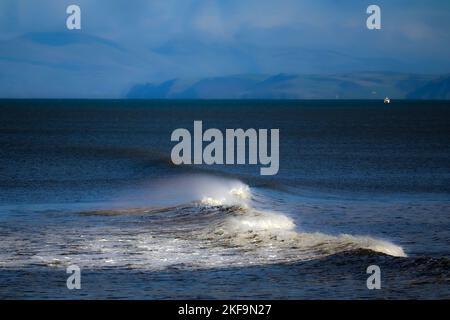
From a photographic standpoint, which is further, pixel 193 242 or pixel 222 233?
pixel 222 233

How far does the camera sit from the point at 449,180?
49.7 metres

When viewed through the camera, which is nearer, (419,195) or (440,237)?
(440,237)

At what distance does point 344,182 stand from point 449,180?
20.4 feet

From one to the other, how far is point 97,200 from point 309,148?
2050 inches

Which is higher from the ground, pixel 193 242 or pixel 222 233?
pixel 222 233

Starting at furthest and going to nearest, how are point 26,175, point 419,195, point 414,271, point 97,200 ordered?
point 26,175
point 419,195
point 97,200
point 414,271

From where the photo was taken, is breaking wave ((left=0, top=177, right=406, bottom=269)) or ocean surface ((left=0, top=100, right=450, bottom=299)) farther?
breaking wave ((left=0, top=177, right=406, bottom=269))

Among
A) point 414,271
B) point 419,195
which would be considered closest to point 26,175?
point 419,195

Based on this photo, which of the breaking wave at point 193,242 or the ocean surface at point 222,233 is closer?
the ocean surface at point 222,233
